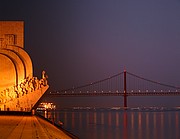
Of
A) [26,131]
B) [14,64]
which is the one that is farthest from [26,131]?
[14,64]

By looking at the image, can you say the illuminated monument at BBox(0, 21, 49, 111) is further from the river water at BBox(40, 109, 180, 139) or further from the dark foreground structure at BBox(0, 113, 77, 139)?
the dark foreground structure at BBox(0, 113, 77, 139)

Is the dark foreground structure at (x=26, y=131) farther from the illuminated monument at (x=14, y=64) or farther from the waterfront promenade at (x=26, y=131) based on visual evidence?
the illuminated monument at (x=14, y=64)

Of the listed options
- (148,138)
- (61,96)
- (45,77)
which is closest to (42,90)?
(45,77)

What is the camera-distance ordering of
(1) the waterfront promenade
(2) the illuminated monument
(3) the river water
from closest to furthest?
1. (1) the waterfront promenade
2. (3) the river water
3. (2) the illuminated monument

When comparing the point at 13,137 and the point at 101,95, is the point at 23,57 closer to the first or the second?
the point at 13,137

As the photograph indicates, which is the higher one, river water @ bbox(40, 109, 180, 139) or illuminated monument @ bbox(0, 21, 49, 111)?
illuminated monument @ bbox(0, 21, 49, 111)

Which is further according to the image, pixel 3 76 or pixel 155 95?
pixel 155 95

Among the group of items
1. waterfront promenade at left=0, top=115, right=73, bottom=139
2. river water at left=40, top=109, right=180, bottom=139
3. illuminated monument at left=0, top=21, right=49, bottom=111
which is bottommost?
river water at left=40, top=109, right=180, bottom=139

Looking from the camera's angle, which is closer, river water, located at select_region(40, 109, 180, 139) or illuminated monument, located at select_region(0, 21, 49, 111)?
river water, located at select_region(40, 109, 180, 139)

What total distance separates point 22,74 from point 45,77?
2.83ft

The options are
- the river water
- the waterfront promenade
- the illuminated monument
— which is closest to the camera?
the waterfront promenade

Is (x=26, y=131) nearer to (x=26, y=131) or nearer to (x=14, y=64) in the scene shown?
(x=26, y=131)

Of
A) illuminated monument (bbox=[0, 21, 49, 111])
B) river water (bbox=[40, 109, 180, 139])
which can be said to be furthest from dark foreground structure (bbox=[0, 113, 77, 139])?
illuminated monument (bbox=[0, 21, 49, 111])

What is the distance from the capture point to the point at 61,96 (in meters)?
36.9
